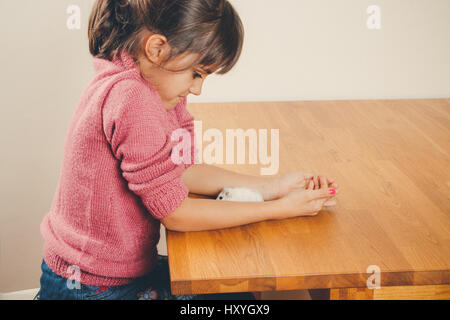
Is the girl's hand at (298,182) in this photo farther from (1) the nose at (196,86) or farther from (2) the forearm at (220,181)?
(1) the nose at (196,86)

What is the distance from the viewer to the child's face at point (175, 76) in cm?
95

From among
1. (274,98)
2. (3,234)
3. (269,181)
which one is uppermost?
(274,98)

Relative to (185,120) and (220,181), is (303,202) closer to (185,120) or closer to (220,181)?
(220,181)

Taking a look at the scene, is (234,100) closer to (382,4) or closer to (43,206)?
(382,4)

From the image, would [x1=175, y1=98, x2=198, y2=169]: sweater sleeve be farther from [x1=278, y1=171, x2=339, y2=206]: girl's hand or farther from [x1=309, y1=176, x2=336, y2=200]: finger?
[x1=309, y1=176, x2=336, y2=200]: finger

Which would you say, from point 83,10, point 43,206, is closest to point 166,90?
point 83,10

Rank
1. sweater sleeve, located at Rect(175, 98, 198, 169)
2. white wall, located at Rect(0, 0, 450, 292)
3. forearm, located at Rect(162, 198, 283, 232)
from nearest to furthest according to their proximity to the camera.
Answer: forearm, located at Rect(162, 198, 283, 232)
sweater sleeve, located at Rect(175, 98, 198, 169)
white wall, located at Rect(0, 0, 450, 292)

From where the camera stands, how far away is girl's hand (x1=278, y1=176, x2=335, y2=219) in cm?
100

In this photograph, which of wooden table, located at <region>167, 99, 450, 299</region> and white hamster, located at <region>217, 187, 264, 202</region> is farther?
white hamster, located at <region>217, 187, 264, 202</region>

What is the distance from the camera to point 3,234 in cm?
176

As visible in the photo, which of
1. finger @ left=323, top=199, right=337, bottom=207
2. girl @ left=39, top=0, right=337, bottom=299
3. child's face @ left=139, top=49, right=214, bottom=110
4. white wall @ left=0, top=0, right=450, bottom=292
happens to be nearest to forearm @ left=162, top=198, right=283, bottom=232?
girl @ left=39, top=0, right=337, bottom=299

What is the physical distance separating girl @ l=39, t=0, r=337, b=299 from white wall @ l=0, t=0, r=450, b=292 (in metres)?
0.65

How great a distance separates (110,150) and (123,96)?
4.4 inches

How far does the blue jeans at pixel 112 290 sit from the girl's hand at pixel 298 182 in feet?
1.02
